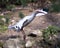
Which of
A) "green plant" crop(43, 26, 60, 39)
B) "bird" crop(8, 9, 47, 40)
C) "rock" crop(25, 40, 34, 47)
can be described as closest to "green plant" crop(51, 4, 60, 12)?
"bird" crop(8, 9, 47, 40)

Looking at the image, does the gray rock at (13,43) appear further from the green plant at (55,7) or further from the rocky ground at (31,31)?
the green plant at (55,7)

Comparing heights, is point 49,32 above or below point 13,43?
above

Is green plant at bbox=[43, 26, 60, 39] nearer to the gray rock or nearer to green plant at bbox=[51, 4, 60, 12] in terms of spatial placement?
the gray rock

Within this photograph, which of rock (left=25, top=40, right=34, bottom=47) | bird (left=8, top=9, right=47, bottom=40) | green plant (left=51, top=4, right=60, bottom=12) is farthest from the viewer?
green plant (left=51, top=4, right=60, bottom=12)

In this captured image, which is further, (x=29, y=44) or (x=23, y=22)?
(x=23, y=22)

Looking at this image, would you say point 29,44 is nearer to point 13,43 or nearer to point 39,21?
point 13,43

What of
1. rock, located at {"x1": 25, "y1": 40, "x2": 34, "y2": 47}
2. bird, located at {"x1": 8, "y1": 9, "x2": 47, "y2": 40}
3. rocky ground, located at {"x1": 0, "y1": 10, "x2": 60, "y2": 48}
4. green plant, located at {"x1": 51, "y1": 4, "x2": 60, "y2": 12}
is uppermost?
green plant, located at {"x1": 51, "y1": 4, "x2": 60, "y2": 12}

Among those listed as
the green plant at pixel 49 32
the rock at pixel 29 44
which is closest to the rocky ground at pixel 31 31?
the rock at pixel 29 44

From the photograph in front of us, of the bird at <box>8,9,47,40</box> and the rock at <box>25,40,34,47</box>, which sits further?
the bird at <box>8,9,47,40</box>

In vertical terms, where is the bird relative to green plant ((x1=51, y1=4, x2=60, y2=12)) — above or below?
below

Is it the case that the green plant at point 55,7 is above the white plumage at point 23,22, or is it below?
above

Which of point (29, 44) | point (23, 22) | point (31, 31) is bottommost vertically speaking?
point (29, 44)

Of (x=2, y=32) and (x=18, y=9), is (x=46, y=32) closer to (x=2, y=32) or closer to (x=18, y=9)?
(x=2, y=32)

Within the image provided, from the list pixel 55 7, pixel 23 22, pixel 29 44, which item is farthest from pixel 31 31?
pixel 55 7
